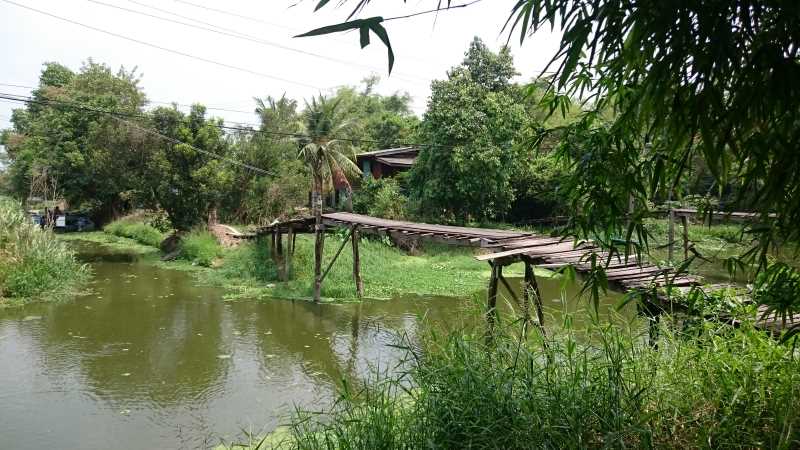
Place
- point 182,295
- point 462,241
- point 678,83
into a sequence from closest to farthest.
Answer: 1. point 678,83
2. point 462,241
3. point 182,295

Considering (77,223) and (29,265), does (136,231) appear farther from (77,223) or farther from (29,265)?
(29,265)

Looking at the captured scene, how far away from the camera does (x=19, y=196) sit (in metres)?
26.4

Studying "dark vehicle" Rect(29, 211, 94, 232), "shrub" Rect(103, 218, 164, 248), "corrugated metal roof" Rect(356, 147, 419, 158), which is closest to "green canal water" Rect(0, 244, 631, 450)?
"shrub" Rect(103, 218, 164, 248)

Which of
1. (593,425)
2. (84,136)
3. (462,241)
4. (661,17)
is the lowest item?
(593,425)

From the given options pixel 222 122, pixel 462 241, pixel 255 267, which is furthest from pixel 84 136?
pixel 462 241

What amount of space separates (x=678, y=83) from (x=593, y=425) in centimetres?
178

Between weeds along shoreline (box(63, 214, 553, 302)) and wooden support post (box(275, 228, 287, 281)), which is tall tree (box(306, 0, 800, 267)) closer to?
weeds along shoreline (box(63, 214, 553, 302))

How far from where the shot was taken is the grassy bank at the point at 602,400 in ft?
8.32

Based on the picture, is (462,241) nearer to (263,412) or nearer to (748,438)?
(263,412)

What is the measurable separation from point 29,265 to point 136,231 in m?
10.6

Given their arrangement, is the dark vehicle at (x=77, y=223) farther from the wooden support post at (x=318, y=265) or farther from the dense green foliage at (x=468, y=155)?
the wooden support post at (x=318, y=265)

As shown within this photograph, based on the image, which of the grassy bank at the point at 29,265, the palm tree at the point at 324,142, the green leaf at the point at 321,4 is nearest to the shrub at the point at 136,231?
the palm tree at the point at 324,142

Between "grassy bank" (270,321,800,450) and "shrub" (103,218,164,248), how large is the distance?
19525 mm

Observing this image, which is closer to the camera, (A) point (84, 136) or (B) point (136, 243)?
(B) point (136, 243)
